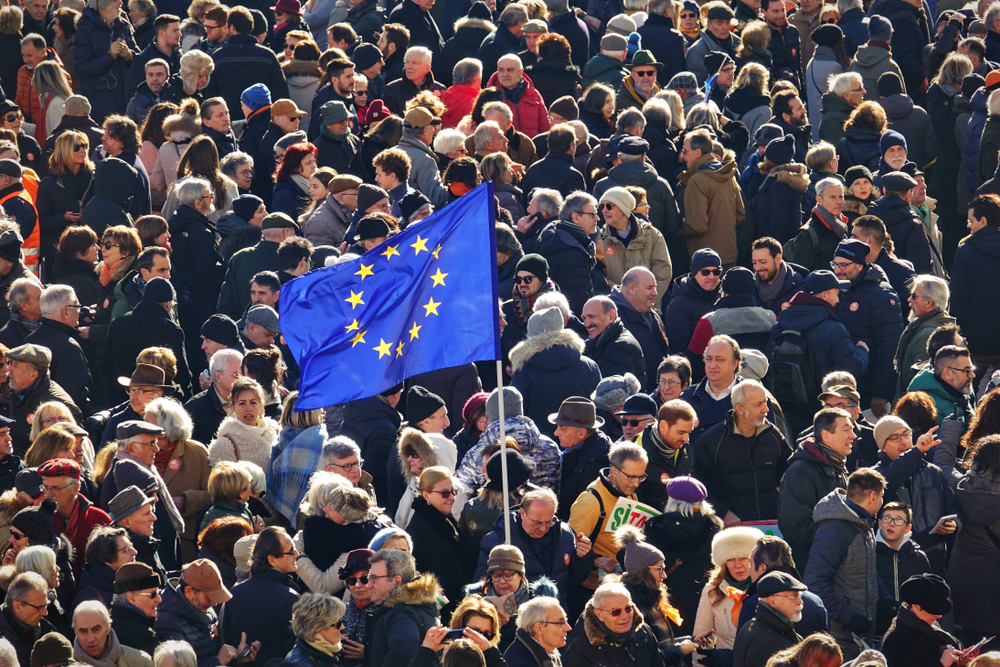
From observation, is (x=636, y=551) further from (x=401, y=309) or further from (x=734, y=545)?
(x=401, y=309)

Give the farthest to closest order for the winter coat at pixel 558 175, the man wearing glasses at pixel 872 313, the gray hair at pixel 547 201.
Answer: the winter coat at pixel 558 175, the gray hair at pixel 547 201, the man wearing glasses at pixel 872 313

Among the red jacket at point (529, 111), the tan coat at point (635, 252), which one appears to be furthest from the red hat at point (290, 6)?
the tan coat at point (635, 252)

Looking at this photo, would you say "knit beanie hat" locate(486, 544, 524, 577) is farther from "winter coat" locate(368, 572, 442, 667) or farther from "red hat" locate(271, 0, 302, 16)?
"red hat" locate(271, 0, 302, 16)

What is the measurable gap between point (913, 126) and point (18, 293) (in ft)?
28.9

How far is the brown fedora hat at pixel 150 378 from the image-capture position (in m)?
9.13

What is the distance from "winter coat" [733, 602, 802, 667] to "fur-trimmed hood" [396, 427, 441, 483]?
86.5 inches

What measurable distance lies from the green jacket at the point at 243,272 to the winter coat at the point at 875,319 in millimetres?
4299

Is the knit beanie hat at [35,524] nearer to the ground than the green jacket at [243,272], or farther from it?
farther from it

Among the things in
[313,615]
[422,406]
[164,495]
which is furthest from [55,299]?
[313,615]

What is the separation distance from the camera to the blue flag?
7.73 metres

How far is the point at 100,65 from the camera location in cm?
1559

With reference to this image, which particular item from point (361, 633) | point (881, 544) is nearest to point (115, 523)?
point (361, 633)

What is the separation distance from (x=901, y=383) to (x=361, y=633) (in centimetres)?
491

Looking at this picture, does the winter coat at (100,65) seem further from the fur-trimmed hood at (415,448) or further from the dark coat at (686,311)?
the fur-trimmed hood at (415,448)
